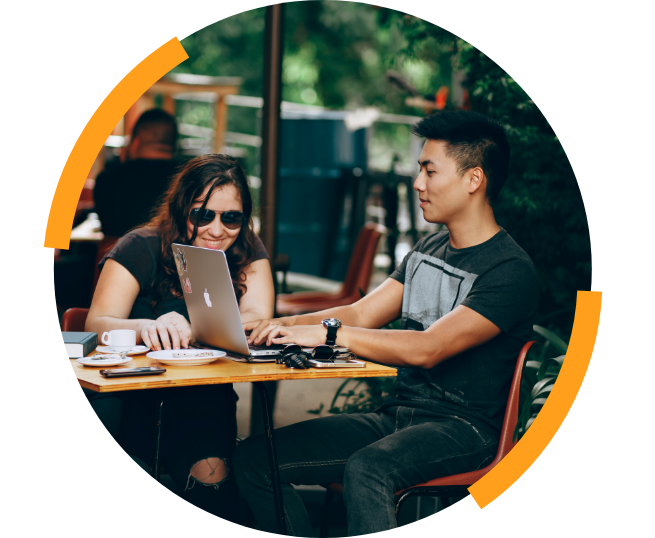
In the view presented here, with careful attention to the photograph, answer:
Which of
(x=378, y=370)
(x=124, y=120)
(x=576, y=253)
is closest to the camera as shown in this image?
(x=378, y=370)

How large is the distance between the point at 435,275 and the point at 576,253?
1624 millimetres

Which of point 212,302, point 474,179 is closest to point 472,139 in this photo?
point 474,179

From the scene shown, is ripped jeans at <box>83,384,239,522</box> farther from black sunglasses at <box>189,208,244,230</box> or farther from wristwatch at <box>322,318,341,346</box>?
black sunglasses at <box>189,208,244,230</box>

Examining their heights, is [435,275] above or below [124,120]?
below

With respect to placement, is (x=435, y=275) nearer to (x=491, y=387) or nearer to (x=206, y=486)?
(x=491, y=387)

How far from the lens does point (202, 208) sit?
2900 millimetres

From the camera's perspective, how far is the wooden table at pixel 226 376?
2090mm

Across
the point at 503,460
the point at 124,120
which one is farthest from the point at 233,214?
the point at 124,120

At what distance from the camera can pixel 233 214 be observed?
2.92 metres

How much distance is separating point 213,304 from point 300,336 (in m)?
0.34

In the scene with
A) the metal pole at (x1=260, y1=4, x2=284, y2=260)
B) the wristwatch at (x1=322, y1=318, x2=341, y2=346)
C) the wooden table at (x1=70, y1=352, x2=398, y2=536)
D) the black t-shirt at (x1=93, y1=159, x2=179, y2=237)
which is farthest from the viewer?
the black t-shirt at (x1=93, y1=159, x2=179, y2=237)

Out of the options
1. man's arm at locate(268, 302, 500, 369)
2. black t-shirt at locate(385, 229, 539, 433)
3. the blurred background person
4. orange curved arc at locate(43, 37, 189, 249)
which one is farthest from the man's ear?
the blurred background person

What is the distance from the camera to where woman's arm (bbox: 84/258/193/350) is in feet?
8.45

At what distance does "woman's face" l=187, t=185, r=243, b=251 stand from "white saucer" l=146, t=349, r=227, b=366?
0.60 meters
